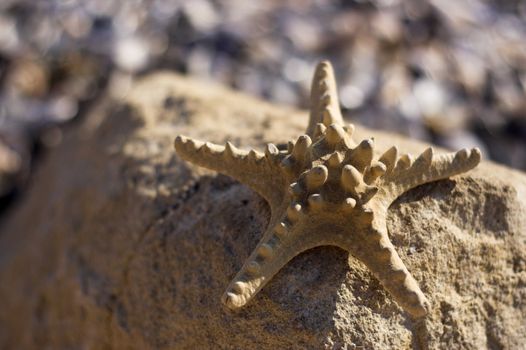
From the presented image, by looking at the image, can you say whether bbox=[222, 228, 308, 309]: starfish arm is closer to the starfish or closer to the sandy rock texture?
the starfish

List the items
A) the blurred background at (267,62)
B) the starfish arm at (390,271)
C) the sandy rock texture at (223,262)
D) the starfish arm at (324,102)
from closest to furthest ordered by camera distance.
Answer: the starfish arm at (390,271) → the sandy rock texture at (223,262) → the starfish arm at (324,102) → the blurred background at (267,62)

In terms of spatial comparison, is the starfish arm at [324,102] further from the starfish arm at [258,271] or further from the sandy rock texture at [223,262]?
the starfish arm at [258,271]

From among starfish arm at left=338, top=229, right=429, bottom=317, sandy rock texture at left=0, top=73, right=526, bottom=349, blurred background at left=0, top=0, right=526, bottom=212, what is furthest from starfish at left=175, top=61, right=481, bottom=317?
blurred background at left=0, top=0, right=526, bottom=212

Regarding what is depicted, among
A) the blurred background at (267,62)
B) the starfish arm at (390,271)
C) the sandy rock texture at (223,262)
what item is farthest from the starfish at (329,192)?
the blurred background at (267,62)

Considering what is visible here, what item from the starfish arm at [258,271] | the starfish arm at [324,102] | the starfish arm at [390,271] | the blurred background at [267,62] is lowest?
the blurred background at [267,62]

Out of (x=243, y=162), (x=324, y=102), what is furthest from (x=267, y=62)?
(x=243, y=162)

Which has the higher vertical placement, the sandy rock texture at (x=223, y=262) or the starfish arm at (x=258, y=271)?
the starfish arm at (x=258, y=271)

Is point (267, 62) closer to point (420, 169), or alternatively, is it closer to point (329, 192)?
point (420, 169)
